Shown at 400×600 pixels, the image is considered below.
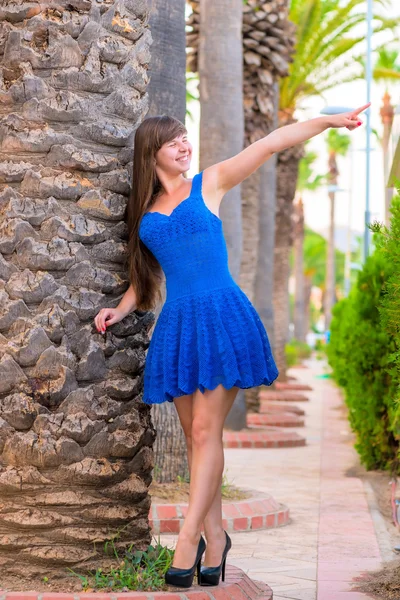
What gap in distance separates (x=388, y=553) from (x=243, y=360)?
284 cm

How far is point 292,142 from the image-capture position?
4.62 meters

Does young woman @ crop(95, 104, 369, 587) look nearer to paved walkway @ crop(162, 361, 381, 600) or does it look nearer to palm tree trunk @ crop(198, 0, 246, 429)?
paved walkway @ crop(162, 361, 381, 600)

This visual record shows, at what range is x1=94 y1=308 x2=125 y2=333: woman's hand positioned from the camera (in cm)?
457

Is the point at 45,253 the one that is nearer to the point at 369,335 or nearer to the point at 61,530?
the point at 61,530

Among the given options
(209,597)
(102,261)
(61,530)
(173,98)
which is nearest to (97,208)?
(102,261)

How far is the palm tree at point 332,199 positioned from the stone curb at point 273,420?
28.3 m

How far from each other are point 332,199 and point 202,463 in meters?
49.6

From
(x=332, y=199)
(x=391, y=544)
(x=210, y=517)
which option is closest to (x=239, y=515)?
(x=391, y=544)

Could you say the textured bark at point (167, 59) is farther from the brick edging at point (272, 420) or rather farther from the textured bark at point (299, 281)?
the textured bark at point (299, 281)

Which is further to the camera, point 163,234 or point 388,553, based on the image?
point 388,553

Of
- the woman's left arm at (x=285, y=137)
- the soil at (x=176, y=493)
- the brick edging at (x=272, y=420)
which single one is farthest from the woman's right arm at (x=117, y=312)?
the brick edging at (x=272, y=420)

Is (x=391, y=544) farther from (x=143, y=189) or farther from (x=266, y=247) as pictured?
(x=266, y=247)

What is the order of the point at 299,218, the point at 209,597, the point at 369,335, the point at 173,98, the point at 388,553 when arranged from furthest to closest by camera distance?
the point at 299,218 < the point at 369,335 < the point at 173,98 < the point at 388,553 < the point at 209,597

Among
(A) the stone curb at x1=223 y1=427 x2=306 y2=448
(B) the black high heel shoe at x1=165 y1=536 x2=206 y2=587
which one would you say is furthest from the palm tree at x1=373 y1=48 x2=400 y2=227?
(B) the black high heel shoe at x1=165 y1=536 x2=206 y2=587
